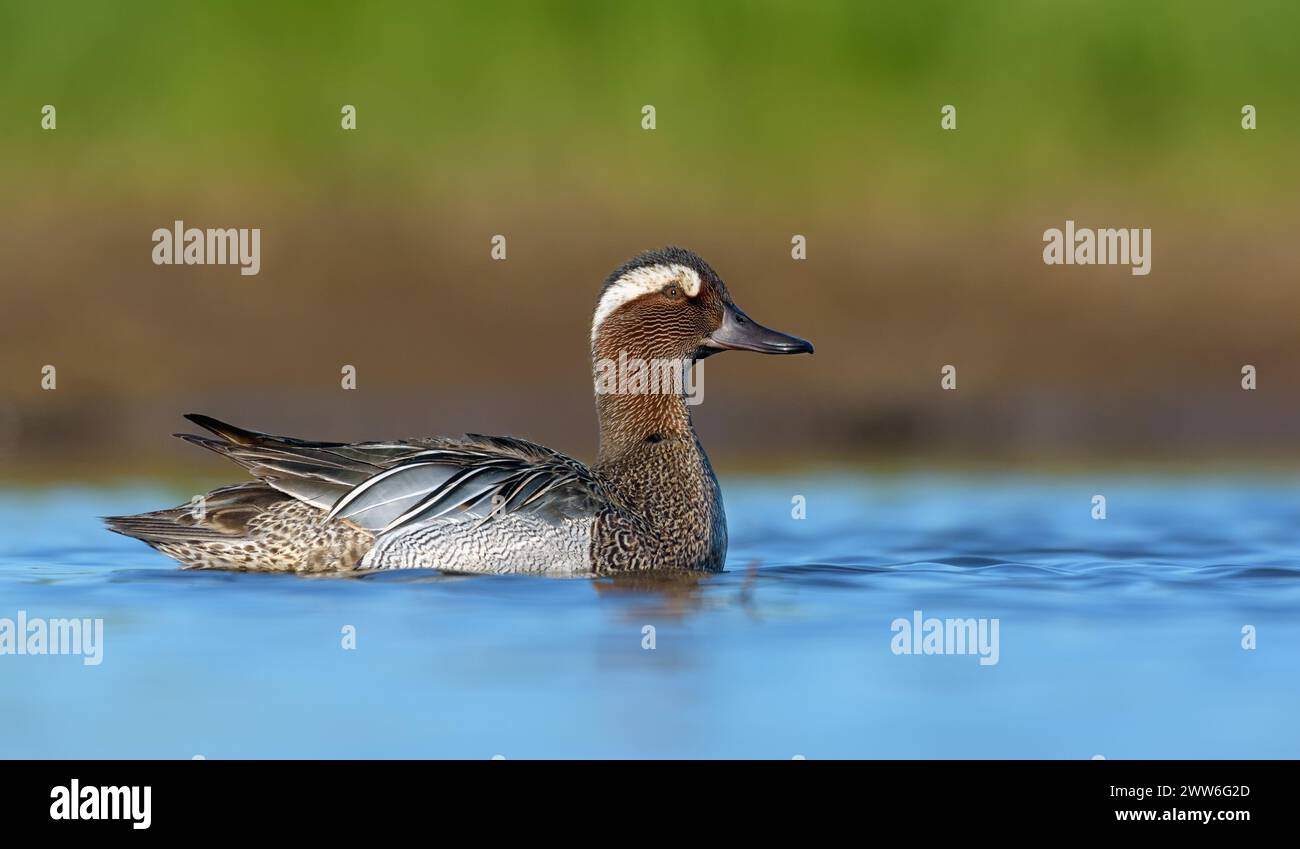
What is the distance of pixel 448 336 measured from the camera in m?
15.4

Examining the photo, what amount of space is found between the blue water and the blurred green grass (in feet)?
22.6

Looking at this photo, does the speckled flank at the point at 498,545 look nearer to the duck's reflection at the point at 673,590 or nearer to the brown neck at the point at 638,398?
the duck's reflection at the point at 673,590

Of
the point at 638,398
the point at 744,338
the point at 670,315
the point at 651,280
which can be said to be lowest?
the point at 638,398

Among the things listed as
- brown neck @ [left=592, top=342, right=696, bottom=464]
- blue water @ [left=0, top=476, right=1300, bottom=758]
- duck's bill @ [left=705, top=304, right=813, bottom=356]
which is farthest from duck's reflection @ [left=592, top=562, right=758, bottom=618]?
duck's bill @ [left=705, top=304, right=813, bottom=356]

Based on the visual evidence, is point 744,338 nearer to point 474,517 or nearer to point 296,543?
point 474,517

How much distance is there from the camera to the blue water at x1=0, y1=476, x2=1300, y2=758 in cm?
563

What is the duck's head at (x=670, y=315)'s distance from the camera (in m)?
8.95

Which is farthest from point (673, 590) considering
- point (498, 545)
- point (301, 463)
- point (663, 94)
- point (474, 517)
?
point (663, 94)

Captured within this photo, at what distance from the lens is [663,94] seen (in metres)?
16.7

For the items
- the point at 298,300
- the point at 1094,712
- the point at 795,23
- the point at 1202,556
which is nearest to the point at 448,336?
the point at 298,300

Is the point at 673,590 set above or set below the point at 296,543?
below

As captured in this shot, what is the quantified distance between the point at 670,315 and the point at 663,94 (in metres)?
8.02

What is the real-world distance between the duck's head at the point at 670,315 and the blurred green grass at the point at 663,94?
7.20 meters

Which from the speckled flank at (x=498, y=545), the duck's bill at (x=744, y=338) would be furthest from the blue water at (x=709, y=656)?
the duck's bill at (x=744, y=338)
